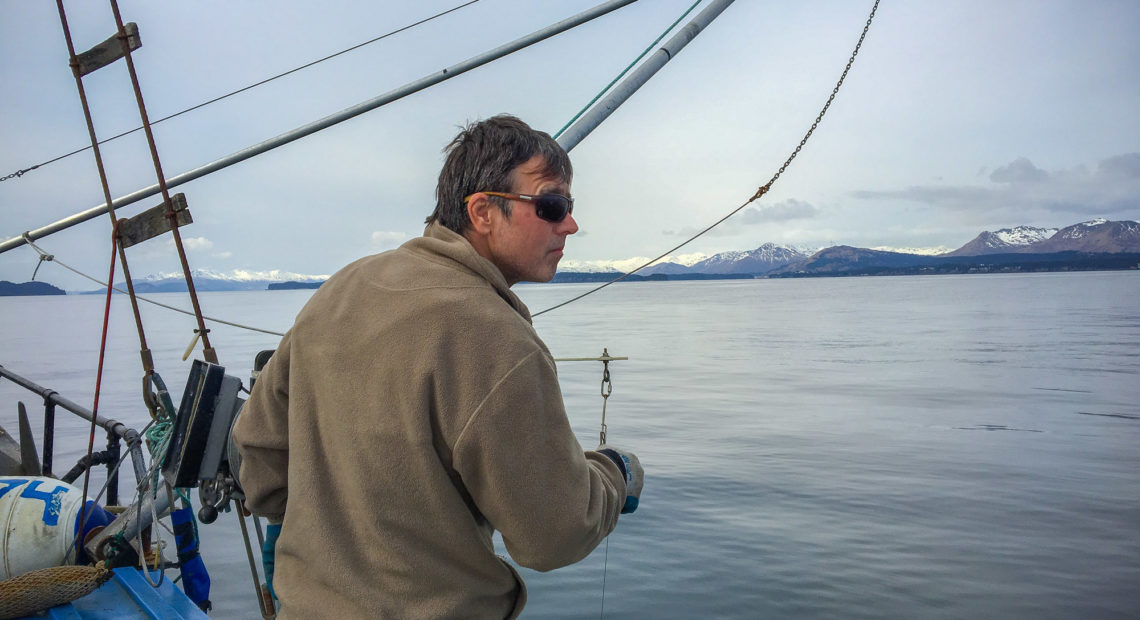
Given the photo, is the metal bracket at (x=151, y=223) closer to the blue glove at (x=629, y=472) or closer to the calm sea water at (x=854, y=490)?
the blue glove at (x=629, y=472)

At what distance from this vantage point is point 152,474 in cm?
368

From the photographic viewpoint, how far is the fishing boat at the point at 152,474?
2969 millimetres

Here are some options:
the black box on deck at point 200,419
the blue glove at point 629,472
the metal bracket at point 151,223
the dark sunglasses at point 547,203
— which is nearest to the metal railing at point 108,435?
the metal bracket at point 151,223

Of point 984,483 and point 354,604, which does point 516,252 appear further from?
point 984,483

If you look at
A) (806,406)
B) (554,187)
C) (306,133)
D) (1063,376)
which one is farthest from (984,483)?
(1063,376)

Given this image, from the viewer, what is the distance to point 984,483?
12484 mm

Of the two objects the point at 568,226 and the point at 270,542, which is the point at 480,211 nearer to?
the point at 568,226

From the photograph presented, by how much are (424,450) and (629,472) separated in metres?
0.80

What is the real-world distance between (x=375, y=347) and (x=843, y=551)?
8.88 metres

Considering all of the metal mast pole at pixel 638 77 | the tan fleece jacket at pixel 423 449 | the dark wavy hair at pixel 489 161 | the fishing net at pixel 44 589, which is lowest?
the fishing net at pixel 44 589

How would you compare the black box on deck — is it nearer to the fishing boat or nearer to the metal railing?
the fishing boat

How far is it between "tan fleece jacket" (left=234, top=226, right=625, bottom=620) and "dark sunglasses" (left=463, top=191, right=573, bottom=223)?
0.65ft

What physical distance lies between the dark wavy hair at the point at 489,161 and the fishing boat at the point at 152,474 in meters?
1.31

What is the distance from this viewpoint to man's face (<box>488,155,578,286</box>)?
2053mm
